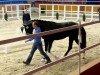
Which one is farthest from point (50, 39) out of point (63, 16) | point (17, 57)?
point (63, 16)

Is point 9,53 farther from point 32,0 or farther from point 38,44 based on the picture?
point 32,0

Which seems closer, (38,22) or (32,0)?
(38,22)

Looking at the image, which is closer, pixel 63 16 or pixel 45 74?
pixel 45 74

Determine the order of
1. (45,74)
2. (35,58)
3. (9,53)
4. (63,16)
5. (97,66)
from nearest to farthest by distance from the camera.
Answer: (97,66) → (45,74) → (35,58) → (9,53) → (63,16)

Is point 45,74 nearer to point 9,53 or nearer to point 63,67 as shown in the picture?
point 63,67

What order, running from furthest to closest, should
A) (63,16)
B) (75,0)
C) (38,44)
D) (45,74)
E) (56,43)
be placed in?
(75,0)
(63,16)
(56,43)
(38,44)
(45,74)

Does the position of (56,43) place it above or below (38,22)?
below

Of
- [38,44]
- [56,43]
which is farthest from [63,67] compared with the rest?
[56,43]

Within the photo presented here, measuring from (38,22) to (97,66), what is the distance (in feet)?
10.4

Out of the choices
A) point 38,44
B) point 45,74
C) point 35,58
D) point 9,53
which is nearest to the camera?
point 45,74

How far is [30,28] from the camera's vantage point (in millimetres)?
9516

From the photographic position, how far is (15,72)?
26.7 feet

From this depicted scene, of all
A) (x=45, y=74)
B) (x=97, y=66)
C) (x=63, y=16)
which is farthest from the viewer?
(x=63, y=16)

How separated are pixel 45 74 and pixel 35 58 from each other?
2304mm
